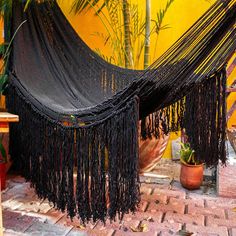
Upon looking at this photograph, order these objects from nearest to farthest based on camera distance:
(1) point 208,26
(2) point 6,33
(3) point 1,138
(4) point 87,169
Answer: (1) point 208,26 → (4) point 87,169 → (2) point 6,33 → (3) point 1,138

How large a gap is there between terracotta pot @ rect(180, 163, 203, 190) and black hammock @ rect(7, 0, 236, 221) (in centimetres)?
50

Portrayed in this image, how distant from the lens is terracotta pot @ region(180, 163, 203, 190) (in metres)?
2.27

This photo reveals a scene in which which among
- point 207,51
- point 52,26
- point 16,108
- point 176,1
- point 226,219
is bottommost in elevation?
point 226,219

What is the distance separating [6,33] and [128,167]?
4.03ft

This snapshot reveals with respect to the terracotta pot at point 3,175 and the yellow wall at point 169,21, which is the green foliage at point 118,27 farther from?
the terracotta pot at point 3,175

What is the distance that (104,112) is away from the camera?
1.42 m

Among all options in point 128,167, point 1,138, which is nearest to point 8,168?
point 1,138

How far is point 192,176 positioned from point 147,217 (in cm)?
54

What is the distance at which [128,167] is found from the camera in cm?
131

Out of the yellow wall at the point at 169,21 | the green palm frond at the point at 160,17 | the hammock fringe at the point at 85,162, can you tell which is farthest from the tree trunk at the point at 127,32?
the hammock fringe at the point at 85,162

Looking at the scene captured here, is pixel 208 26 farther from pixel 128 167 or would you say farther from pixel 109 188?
pixel 109 188

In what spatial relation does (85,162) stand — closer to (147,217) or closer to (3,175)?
(147,217)

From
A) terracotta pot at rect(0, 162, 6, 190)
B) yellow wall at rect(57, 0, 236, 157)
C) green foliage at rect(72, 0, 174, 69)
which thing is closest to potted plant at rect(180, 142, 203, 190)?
yellow wall at rect(57, 0, 236, 157)

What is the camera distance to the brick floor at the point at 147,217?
168cm
